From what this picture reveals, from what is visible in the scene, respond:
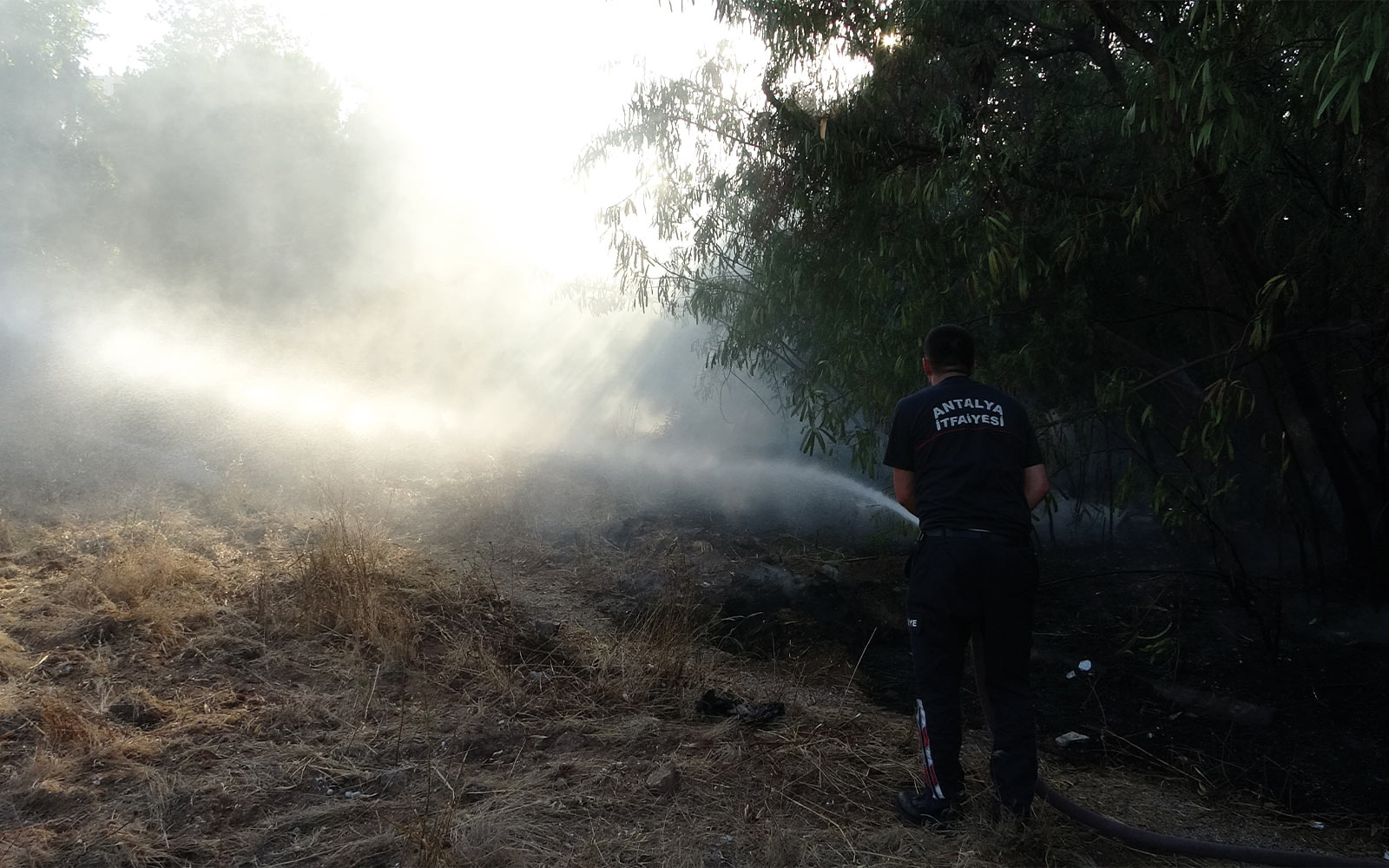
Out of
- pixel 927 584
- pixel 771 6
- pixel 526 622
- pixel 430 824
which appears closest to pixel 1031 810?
pixel 927 584

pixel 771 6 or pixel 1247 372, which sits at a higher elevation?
pixel 771 6

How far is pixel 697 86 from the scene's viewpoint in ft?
26.2

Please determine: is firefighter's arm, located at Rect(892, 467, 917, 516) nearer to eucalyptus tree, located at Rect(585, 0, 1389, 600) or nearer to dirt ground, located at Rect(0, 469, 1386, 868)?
dirt ground, located at Rect(0, 469, 1386, 868)

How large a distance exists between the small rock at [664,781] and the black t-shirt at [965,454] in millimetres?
1424

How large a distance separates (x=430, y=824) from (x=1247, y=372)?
564cm

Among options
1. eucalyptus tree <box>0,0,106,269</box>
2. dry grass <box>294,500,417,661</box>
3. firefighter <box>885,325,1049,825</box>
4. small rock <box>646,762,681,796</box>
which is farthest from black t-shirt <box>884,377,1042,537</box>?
eucalyptus tree <box>0,0,106,269</box>

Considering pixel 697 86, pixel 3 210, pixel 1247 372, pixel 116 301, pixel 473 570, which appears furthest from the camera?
pixel 3 210

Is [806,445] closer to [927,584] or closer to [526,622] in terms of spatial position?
[526,622]

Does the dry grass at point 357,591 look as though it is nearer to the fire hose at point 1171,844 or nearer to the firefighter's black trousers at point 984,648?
the firefighter's black trousers at point 984,648

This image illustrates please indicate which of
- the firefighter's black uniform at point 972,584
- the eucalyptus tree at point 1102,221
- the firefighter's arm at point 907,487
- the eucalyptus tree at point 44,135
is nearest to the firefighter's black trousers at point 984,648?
the firefighter's black uniform at point 972,584

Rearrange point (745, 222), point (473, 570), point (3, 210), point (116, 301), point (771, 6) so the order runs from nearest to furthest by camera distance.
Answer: point (771, 6) < point (473, 570) < point (745, 222) < point (116, 301) < point (3, 210)

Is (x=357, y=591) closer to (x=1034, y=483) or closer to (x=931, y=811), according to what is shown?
(x=931, y=811)

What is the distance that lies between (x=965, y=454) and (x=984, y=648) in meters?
0.69

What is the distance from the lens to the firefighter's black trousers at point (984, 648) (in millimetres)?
3053
